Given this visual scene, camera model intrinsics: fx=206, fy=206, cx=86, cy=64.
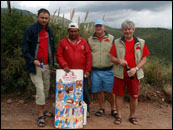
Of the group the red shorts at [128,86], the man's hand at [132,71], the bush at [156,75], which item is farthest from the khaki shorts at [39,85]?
the bush at [156,75]

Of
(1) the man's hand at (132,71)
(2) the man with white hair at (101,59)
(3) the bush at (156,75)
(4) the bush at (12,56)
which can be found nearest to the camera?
(1) the man's hand at (132,71)

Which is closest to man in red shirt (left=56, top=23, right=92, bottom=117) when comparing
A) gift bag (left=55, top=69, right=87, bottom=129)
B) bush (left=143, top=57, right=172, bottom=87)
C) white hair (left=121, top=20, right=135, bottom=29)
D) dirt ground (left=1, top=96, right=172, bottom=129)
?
gift bag (left=55, top=69, right=87, bottom=129)

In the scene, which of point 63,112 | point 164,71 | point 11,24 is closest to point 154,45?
point 164,71

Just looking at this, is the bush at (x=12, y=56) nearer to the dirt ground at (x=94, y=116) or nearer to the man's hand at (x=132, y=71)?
the dirt ground at (x=94, y=116)

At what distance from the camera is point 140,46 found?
3855mm

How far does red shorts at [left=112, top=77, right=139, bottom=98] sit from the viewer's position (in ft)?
12.9

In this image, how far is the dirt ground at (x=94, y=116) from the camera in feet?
13.1

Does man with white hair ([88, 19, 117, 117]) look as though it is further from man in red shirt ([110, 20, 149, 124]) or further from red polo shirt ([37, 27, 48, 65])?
red polo shirt ([37, 27, 48, 65])

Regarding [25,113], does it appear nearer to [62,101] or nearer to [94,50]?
[62,101]

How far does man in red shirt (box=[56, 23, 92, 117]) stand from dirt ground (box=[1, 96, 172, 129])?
3.66ft

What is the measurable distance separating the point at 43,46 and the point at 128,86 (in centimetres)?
182

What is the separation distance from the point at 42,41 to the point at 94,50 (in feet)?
3.44

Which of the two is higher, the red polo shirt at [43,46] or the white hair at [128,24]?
the white hair at [128,24]

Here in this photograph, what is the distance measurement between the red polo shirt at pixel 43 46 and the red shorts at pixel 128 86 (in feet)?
4.74
